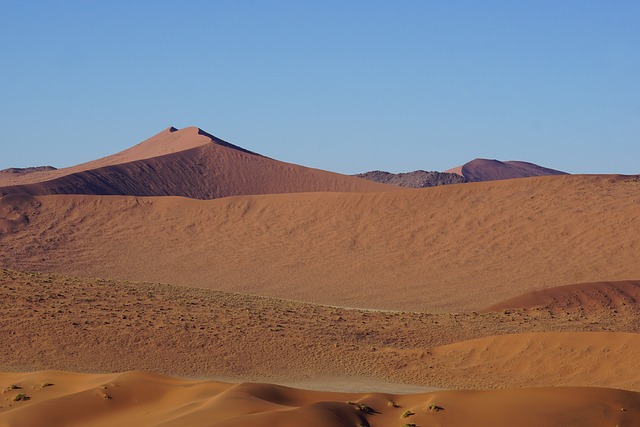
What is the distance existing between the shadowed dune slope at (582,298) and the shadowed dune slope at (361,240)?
14.7ft

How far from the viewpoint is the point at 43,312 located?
28891 millimetres

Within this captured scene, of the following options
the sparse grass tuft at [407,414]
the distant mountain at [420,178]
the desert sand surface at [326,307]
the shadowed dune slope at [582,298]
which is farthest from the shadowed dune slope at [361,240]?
the distant mountain at [420,178]

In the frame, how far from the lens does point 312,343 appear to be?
2684 cm

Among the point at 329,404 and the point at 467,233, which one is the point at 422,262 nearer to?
the point at 467,233

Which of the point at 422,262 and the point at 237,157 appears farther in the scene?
the point at 237,157

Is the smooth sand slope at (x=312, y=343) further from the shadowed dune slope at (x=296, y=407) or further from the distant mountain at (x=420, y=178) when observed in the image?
the distant mountain at (x=420, y=178)

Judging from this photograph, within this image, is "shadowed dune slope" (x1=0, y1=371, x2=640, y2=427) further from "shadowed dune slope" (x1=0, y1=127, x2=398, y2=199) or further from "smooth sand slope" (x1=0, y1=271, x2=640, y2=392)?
"shadowed dune slope" (x1=0, y1=127, x2=398, y2=199)

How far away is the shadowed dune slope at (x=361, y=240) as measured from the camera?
46625mm

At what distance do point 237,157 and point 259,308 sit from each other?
2626 inches

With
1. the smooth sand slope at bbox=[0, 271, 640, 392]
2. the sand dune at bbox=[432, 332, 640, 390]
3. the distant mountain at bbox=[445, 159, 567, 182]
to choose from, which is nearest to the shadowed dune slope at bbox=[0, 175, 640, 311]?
the smooth sand slope at bbox=[0, 271, 640, 392]

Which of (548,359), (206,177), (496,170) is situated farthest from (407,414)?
(496,170)

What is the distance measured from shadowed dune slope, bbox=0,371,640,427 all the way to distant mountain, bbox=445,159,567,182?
146 m

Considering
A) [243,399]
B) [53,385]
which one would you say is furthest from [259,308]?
[243,399]

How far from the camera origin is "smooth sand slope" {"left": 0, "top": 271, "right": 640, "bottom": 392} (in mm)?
23172
